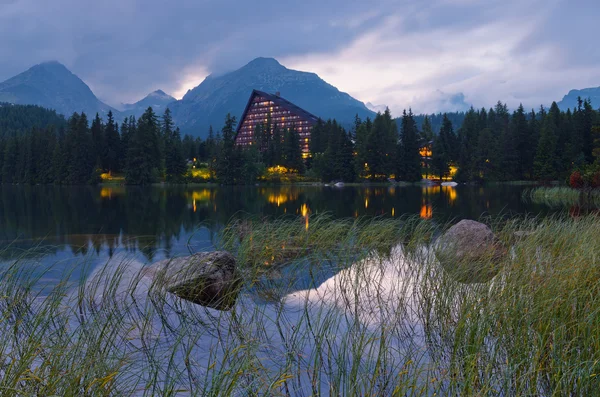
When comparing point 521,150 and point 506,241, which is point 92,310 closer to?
point 506,241

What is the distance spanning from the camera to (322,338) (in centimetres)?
346

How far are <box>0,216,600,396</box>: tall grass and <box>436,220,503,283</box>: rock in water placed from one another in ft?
1.75

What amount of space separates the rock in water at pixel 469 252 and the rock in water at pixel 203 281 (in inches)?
132

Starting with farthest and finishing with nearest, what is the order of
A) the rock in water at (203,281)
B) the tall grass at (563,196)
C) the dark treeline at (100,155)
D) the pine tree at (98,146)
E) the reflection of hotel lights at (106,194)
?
the pine tree at (98,146) < the dark treeline at (100,155) < the reflection of hotel lights at (106,194) < the tall grass at (563,196) < the rock in water at (203,281)

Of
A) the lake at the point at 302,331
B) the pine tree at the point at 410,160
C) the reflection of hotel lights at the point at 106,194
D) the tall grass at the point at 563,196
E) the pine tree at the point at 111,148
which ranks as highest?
the pine tree at the point at 111,148

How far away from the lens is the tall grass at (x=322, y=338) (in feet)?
9.42

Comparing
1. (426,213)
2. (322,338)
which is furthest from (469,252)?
(426,213)

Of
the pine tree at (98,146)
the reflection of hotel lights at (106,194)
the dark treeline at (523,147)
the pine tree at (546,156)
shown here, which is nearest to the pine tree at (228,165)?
the pine tree at (98,146)

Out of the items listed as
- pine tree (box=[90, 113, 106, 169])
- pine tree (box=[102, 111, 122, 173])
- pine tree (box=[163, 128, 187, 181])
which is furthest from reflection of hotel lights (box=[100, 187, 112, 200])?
pine tree (box=[102, 111, 122, 173])

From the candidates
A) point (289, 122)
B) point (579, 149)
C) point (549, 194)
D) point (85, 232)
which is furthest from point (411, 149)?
point (85, 232)

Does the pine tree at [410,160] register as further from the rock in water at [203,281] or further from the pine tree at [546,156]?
the rock in water at [203,281]

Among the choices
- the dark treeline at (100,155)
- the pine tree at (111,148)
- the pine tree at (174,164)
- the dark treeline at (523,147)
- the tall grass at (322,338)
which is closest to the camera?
the tall grass at (322,338)

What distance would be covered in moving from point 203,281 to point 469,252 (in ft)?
15.7

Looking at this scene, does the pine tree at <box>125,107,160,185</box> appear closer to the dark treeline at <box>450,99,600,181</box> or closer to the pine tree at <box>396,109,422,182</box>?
the pine tree at <box>396,109,422,182</box>
